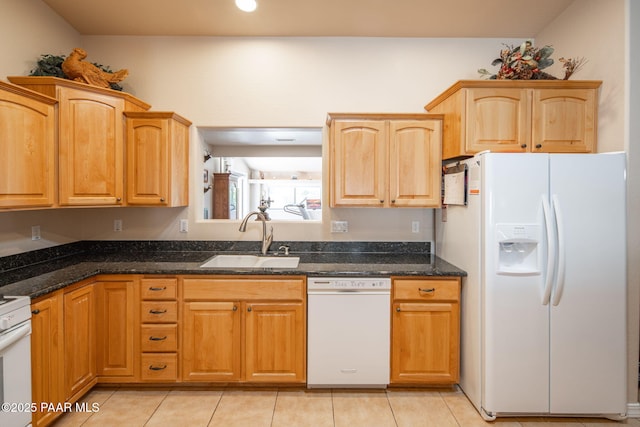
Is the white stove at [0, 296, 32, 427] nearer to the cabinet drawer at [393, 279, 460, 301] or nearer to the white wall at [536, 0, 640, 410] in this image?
the cabinet drawer at [393, 279, 460, 301]

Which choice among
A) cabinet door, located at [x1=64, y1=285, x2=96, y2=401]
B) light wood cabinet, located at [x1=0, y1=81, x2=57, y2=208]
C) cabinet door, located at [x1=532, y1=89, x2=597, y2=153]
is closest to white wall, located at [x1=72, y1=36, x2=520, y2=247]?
cabinet door, located at [x1=532, y1=89, x2=597, y2=153]

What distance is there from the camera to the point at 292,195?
5.82 metres

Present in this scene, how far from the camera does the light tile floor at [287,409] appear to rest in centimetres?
218

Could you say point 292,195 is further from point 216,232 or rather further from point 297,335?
point 297,335

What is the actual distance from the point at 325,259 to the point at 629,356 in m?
2.07

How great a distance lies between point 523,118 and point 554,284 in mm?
1124

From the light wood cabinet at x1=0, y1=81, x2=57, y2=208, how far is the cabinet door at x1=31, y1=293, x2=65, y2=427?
617mm

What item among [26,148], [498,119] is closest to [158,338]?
[26,148]

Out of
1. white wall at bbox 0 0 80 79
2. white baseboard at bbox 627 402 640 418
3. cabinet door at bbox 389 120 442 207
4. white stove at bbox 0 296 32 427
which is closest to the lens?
white stove at bbox 0 296 32 427

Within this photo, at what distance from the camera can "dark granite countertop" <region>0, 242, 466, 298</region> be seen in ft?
7.32

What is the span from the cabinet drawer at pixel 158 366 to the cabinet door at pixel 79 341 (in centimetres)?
32

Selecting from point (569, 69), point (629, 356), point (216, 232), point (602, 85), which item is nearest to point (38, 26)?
point (216, 232)

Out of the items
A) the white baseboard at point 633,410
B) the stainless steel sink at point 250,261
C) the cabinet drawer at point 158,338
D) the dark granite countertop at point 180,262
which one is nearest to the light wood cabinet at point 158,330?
the cabinet drawer at point 158,338

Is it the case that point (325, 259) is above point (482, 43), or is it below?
below
